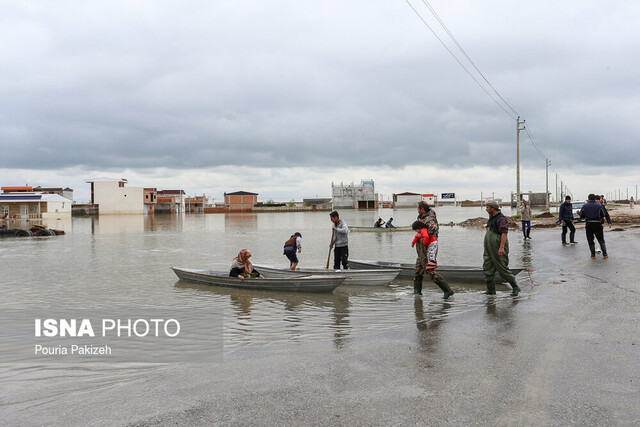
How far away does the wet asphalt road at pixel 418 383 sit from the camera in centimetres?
409

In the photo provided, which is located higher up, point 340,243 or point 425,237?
point 425,237

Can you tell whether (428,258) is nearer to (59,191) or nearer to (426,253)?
(426,253)

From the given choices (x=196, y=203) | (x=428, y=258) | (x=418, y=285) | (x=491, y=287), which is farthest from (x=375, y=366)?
(x=196, y=203)

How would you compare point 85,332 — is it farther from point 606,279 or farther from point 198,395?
point 606,279

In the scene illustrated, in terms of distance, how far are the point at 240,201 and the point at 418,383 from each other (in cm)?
14851

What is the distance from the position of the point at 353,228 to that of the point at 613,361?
118 ft

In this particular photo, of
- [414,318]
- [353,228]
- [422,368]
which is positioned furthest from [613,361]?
[353,228]

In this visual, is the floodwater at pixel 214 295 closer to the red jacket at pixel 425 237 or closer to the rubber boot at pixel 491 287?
the rubber boot at pixel 491 287

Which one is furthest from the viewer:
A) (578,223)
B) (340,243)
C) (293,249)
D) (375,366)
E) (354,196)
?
(354,196)

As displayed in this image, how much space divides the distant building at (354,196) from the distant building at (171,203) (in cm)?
5538

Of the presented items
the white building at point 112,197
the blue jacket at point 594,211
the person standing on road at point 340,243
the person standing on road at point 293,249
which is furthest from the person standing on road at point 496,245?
the white building at point 112,197

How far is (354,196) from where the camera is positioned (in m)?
161

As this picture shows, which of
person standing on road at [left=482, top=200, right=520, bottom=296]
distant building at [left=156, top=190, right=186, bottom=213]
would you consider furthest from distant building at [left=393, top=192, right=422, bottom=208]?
person standing on road at [left=482, top=200, right=520, bottom=296]

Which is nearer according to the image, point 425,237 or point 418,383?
point 418,383
